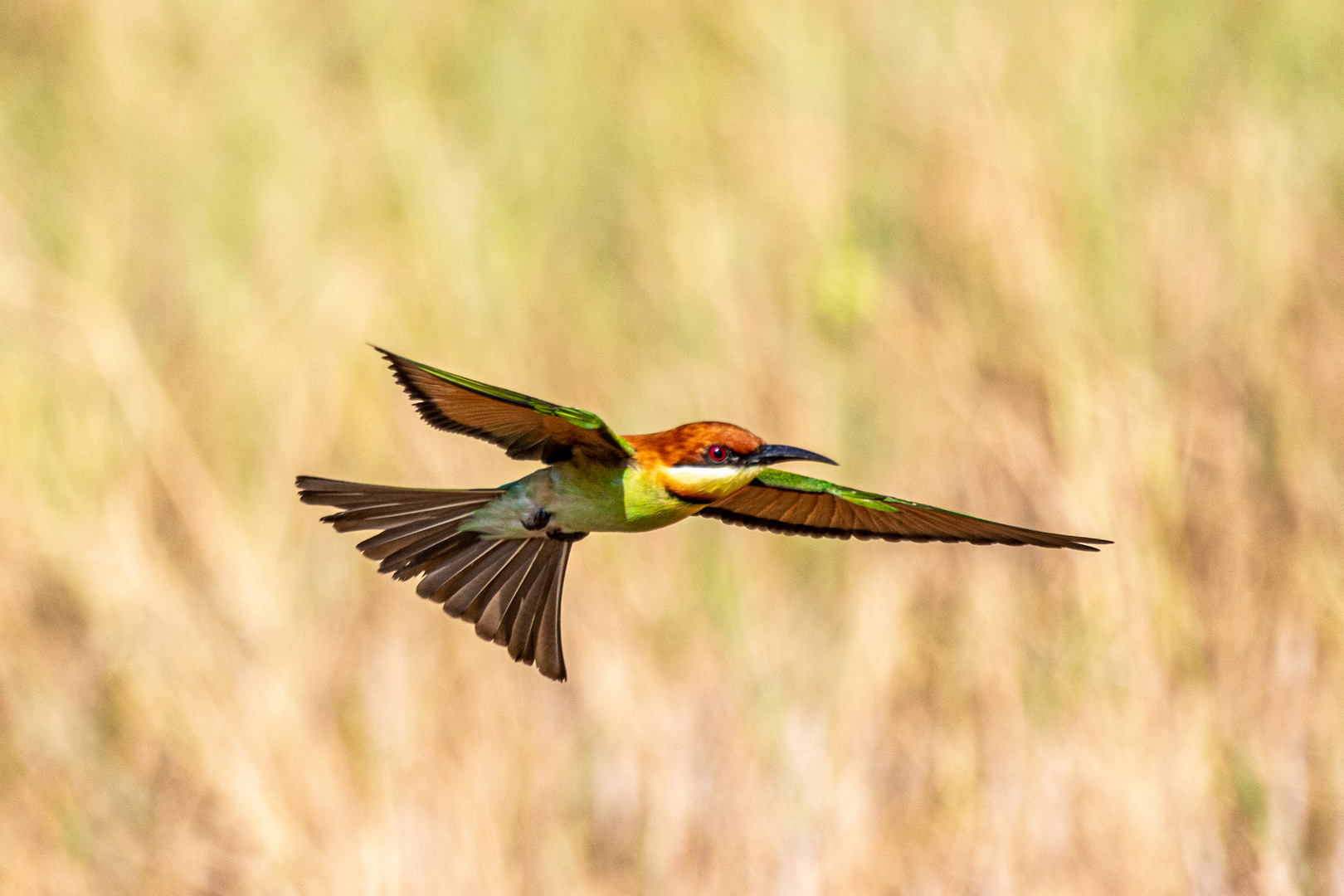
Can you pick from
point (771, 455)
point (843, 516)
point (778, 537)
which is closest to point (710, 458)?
point (771, 455)

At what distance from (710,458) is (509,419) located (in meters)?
0.23

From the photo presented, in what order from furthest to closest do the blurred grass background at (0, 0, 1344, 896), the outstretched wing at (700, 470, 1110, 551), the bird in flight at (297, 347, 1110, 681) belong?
the blurred grass background at (0, 0, 1344, 896) → the outstretched wing at (700, 470, 1110, 551) → the bird in flight at (297, 347, 1110, 681)

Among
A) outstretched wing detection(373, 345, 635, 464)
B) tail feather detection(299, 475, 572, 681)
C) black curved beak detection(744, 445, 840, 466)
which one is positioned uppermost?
black curved beak detection(744, 445, 840, 466)

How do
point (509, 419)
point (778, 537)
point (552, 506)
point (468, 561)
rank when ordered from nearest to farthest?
point (509, 419)
point (552, 506)
point (468, 561)
point (778, 537)

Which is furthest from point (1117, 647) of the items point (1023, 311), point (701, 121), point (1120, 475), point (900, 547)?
point (701, 121)

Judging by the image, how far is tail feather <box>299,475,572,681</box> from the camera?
6.02 feet

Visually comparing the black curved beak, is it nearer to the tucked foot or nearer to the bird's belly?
the bird's belly

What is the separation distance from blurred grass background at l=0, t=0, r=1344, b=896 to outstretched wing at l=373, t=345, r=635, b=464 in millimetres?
1566

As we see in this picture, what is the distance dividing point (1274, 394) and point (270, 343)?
238 centimetres

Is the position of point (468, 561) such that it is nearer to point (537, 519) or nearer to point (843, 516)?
point (537, 519)

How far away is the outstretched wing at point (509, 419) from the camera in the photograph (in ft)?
4.67

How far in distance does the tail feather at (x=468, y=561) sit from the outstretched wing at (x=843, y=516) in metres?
0.25

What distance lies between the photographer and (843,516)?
2.09 meters

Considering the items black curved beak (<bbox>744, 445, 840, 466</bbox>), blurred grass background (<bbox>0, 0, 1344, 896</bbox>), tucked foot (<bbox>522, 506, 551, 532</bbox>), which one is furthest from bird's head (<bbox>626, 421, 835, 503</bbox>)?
blurred grass background (<bbox>0, 0, 1344, 896</bbox>)
